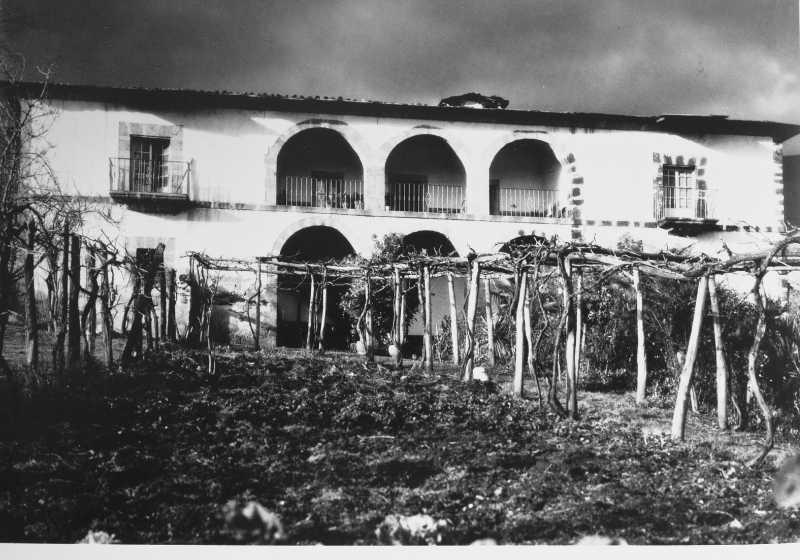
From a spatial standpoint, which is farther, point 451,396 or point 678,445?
point 451,396

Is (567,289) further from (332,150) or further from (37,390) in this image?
(332,150)

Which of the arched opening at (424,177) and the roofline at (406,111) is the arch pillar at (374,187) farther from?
the roofline at (406,111)

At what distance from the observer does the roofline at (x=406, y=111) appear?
14117 millimetres

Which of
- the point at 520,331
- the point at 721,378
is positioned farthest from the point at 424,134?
the point at 721,378

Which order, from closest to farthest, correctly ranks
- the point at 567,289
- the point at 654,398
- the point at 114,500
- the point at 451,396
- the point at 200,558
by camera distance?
1. the point at 200,558
2. the point at 114,500
3. the point at 567,289
4. the point at 451,396
5. the point at 654,398

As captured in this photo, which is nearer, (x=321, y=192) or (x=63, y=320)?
(x=63, y=320)

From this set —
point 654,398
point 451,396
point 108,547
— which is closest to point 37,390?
point 108,547

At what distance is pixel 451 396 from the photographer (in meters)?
7.89

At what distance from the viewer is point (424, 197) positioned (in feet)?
54.4

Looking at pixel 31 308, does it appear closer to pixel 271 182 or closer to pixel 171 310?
pixel 171 310

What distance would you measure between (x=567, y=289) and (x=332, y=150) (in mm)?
10118

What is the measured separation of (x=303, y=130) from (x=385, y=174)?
2.19 meters

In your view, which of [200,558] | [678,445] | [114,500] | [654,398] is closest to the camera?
[200,558]

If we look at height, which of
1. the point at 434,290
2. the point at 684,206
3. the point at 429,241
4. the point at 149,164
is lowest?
the point at 434,290
